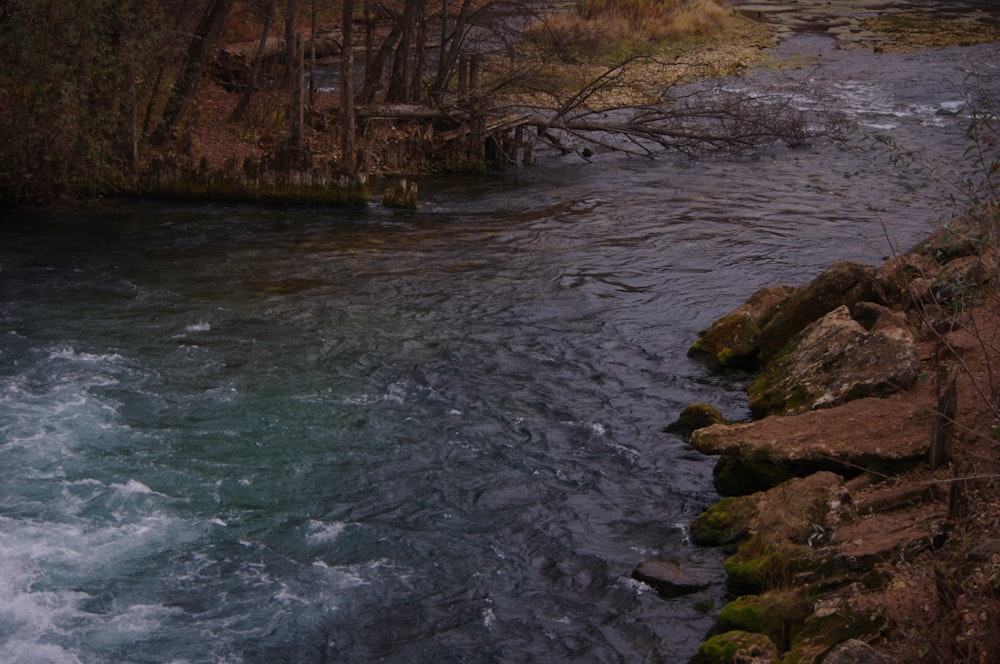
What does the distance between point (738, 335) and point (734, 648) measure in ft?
23.2

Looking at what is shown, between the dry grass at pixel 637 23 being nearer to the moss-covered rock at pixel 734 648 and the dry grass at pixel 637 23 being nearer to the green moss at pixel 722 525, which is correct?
the green moss at pixel 722 525

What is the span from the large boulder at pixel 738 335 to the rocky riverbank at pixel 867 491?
0.64 m

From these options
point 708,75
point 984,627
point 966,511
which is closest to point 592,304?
point 966,511

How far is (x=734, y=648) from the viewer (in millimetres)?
7828

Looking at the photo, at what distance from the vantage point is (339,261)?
18594 millimetres

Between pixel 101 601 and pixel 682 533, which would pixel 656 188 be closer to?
pixel 682 533

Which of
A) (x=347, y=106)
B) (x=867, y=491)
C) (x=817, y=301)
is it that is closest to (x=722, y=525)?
(x=867, y=491)

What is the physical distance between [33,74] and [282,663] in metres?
15.1

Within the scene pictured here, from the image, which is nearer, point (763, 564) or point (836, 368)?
point (763, 564)

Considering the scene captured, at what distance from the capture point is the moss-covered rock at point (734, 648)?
7.74 metres

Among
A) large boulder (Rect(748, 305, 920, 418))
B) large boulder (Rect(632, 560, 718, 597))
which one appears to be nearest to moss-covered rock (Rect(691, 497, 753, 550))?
large boulder (Rect(632, 560, 718, 597))

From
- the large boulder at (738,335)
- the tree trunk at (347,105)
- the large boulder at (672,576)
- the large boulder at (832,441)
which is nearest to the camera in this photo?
the large boulder at (672,576)

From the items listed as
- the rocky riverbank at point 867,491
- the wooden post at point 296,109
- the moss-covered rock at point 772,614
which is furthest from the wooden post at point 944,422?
the wooden post at point 296,109

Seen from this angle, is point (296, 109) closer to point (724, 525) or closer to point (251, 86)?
point (251, 86)
